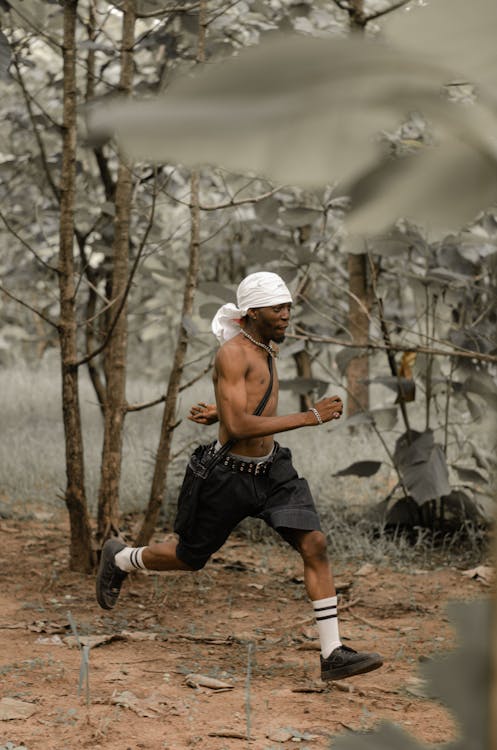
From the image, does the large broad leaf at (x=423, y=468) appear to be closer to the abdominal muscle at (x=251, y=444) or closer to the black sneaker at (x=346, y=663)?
the abdominal muscle at (x=251, y=444)

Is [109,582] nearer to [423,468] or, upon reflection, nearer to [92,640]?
[92,640]

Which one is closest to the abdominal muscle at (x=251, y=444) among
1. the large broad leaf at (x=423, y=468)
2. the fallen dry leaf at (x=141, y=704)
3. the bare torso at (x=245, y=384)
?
the bare torso at (x=245, y=384)

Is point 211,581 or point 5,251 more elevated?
point 5,251

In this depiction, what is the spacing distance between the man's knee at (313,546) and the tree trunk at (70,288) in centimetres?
127

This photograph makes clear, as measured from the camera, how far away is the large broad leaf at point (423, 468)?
5000mm

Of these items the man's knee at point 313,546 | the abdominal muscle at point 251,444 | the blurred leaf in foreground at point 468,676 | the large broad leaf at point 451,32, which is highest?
the large broad leaf at point 451,32

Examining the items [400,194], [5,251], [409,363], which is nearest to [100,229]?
[409,363]

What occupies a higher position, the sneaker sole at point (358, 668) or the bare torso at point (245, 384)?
the bare torso at point (245, 384)

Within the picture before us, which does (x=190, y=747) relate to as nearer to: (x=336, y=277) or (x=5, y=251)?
(x=336, y=277)

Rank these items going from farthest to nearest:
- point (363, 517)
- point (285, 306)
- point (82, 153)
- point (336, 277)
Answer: point (336, 277) → point (82, 153) → point (363, 517) → point (285, 306)

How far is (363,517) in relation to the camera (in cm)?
580

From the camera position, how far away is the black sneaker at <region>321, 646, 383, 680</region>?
11.4ft

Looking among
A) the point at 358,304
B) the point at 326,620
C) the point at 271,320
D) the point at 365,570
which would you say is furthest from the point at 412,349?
the point at 358,304

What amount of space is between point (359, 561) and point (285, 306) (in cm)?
201
